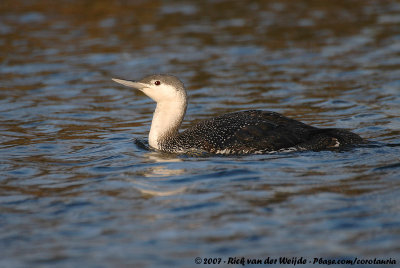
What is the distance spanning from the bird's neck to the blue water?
0.22m

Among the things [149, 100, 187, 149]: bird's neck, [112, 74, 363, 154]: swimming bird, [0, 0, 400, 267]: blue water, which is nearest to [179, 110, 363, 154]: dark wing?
[112, 74, 363, 154]: swimming bird

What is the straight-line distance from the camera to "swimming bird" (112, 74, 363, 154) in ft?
23.1

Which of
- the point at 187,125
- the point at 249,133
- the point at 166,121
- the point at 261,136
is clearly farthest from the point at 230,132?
the point at 187,125

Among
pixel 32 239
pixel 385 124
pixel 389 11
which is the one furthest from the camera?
pixel 389 11

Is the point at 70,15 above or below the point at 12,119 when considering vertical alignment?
above

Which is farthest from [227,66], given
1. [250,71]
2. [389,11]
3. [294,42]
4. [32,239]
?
[32,239]

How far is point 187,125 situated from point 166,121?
1.46 metres

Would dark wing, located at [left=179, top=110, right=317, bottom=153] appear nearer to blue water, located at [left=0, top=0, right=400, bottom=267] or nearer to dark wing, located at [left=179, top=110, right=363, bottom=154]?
dark wing, located at [left=179, top=110, right=363, bottom=154]

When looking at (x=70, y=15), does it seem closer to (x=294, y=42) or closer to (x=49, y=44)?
(x=49, y=44)

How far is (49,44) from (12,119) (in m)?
4.86

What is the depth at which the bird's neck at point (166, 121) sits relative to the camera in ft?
25.3

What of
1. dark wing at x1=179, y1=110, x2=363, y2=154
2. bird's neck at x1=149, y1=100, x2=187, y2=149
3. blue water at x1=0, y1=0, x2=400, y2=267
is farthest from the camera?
bird's neck at x1=149, y1=100, x2=187, y2=149

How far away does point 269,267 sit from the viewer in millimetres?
4492

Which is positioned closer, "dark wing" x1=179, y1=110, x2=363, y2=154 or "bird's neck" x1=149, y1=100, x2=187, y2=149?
"dark wing" x1=179, y1=110, x2=363, y2=154
